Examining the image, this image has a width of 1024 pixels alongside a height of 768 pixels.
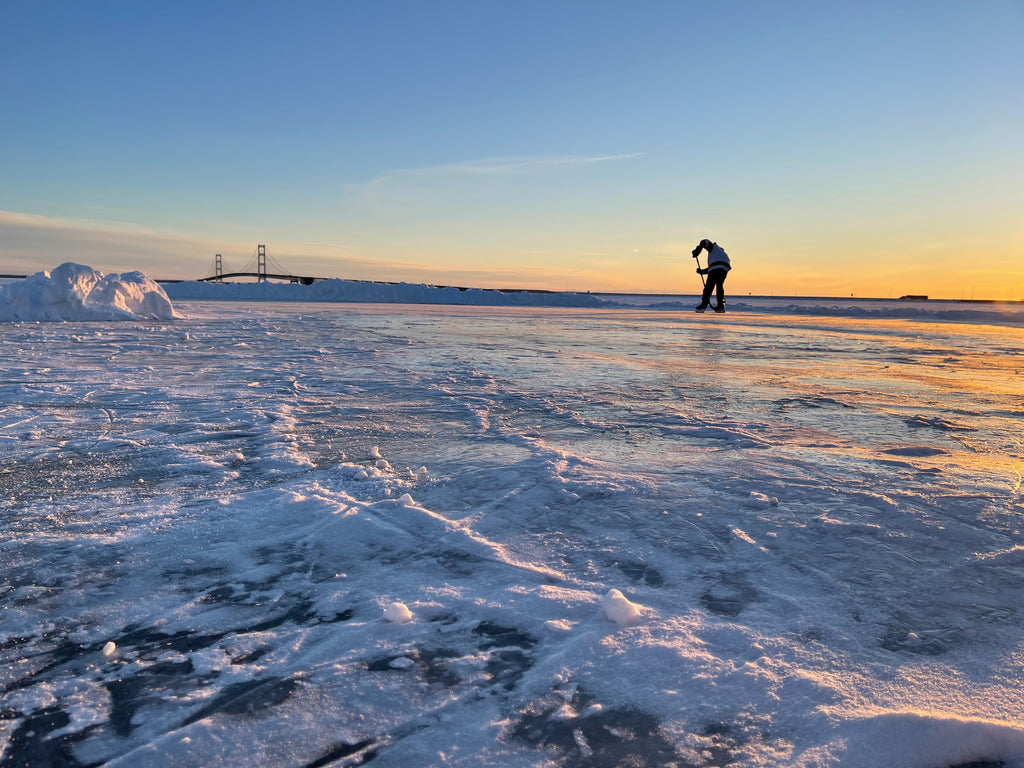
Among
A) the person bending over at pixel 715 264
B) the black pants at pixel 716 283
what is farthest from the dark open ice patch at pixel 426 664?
the black pants at pixel 716 283

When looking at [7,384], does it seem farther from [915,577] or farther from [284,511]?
[915,577]

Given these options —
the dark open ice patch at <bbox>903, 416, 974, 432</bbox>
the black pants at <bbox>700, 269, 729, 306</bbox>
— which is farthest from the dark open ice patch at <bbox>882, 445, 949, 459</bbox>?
the black pants at <bbox>700, 269, 729, 306</bbox>

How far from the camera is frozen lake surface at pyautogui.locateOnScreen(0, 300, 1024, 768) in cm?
116

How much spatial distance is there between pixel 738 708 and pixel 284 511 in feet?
5.30

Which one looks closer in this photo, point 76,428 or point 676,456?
point 676,456

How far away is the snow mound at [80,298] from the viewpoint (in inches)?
492

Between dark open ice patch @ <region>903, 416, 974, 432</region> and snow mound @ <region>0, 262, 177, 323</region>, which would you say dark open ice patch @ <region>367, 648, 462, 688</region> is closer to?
dark open ice patch @ <region>903, 416, 974, 432</region>

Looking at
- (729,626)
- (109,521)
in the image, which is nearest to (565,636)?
(729,626)

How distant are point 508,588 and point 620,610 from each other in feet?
1.07

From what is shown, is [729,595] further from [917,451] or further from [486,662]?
[917,451]

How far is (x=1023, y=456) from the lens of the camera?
2.97 m

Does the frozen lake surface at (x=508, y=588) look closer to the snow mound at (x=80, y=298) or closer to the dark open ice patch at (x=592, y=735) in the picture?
the dark open ice patch at (x=592, y=735)

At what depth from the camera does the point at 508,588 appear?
1.70 meters

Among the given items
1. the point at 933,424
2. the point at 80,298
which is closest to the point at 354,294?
the point at 80,298
